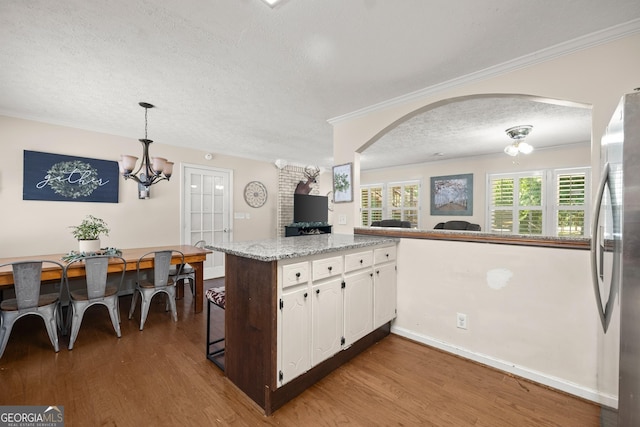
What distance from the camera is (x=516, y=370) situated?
79.6 inches

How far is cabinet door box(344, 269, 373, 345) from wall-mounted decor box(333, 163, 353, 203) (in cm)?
97

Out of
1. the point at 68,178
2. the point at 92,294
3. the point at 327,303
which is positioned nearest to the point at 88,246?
the point at 92,294

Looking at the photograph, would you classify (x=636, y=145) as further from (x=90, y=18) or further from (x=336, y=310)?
(x=90, y=18)

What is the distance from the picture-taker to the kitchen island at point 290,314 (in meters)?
1.62

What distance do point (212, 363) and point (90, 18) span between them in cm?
247

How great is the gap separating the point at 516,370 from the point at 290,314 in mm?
1793

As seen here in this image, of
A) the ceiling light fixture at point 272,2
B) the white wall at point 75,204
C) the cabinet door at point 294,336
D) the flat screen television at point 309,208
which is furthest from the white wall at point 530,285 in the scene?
the white wall at point 75,204

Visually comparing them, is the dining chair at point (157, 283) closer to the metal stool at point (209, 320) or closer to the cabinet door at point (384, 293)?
the metal stool at point (209, 320)

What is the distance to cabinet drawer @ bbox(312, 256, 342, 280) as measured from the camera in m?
1.85

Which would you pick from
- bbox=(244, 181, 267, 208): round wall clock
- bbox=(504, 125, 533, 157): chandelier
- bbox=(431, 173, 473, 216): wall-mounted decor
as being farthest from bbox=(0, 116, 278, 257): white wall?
bbox=(504, 125, 533, 157): chandelier

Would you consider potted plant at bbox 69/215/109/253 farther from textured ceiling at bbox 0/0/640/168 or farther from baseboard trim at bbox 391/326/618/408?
baseboard trim at bbox 391/326/618/408

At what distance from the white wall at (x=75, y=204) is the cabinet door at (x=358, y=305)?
359 cm

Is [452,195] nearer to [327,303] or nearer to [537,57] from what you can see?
[537,57]

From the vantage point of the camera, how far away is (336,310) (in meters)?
2.00
